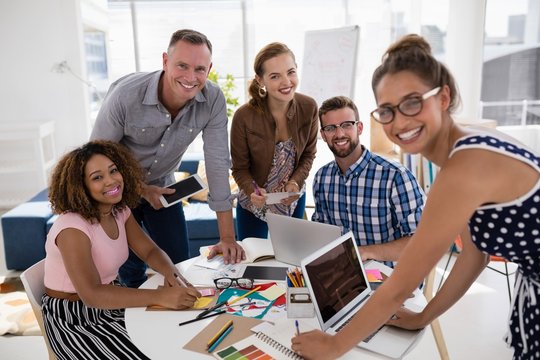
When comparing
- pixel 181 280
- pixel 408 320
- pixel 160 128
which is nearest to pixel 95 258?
pixel 181 280

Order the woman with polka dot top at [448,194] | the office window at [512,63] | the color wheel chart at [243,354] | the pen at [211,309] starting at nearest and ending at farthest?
the woman with polka dot top at [448,194], the color wheel chart at [243,354], the pen at [211,309], the office window at [512,63]

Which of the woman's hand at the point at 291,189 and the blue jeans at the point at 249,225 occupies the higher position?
the woman's hand at the point at 291,189

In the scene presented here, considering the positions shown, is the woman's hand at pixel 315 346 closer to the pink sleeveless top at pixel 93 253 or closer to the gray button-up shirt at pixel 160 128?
the pink sleeveless top at pixel 93 253

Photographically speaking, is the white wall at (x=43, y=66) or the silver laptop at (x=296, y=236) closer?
the silver laptop at (x=296, y=236)

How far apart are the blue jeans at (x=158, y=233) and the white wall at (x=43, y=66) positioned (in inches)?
112

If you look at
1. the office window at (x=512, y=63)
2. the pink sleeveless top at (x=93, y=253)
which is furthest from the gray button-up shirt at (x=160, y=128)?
the office window at (x=512, y=63)

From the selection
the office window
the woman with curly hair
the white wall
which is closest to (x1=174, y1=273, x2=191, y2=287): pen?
the woman with curly hair

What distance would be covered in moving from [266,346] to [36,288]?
3.15ft

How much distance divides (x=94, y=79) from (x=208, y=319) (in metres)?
4.30

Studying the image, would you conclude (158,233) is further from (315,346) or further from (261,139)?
(315,346)

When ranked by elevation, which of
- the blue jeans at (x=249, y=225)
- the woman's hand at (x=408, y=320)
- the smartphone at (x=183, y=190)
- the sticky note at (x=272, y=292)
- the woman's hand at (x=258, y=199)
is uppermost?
the smartphone at (x=183, y=190)

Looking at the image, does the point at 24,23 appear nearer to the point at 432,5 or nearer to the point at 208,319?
the point at 432,5

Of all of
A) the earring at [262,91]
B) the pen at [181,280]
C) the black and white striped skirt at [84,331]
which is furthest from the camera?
the earring at [262,91]

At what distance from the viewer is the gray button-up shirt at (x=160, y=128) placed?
6.45ft
